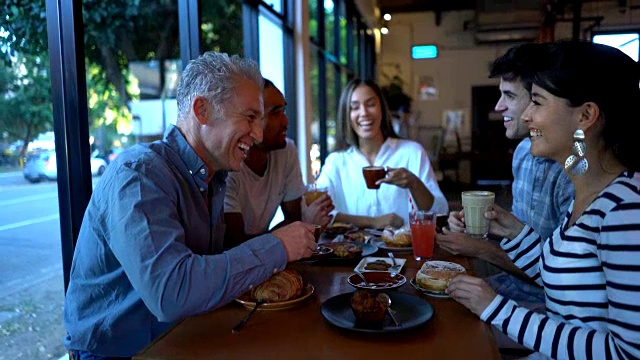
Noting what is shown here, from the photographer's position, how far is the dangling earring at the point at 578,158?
4.24ft

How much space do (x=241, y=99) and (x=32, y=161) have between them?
0.85 metres

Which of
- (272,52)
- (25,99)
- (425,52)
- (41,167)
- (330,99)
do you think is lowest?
(41,167)

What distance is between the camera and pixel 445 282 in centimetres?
148

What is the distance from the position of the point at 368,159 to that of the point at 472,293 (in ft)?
6.61

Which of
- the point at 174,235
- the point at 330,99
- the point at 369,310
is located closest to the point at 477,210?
the point at 369,310

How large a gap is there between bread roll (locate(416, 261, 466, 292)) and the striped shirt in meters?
0.22

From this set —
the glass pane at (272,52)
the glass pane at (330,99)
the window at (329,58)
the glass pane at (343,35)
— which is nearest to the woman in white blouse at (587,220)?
the glass pane at (272,52)

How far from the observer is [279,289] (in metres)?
1.40

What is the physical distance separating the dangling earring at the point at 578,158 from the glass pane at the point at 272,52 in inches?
133

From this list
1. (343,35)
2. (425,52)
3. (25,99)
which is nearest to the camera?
(25,99)

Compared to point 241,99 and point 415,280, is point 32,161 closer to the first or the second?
point 241,99

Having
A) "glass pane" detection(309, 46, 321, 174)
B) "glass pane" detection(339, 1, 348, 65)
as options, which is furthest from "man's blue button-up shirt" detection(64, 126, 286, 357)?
"glass pane" detection(339, 1, 348, 65)

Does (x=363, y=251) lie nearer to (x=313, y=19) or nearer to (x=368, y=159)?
(x=368, y=159)

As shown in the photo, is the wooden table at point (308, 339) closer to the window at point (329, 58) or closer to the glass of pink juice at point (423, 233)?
the glass of pink juice at point (423, 233)
